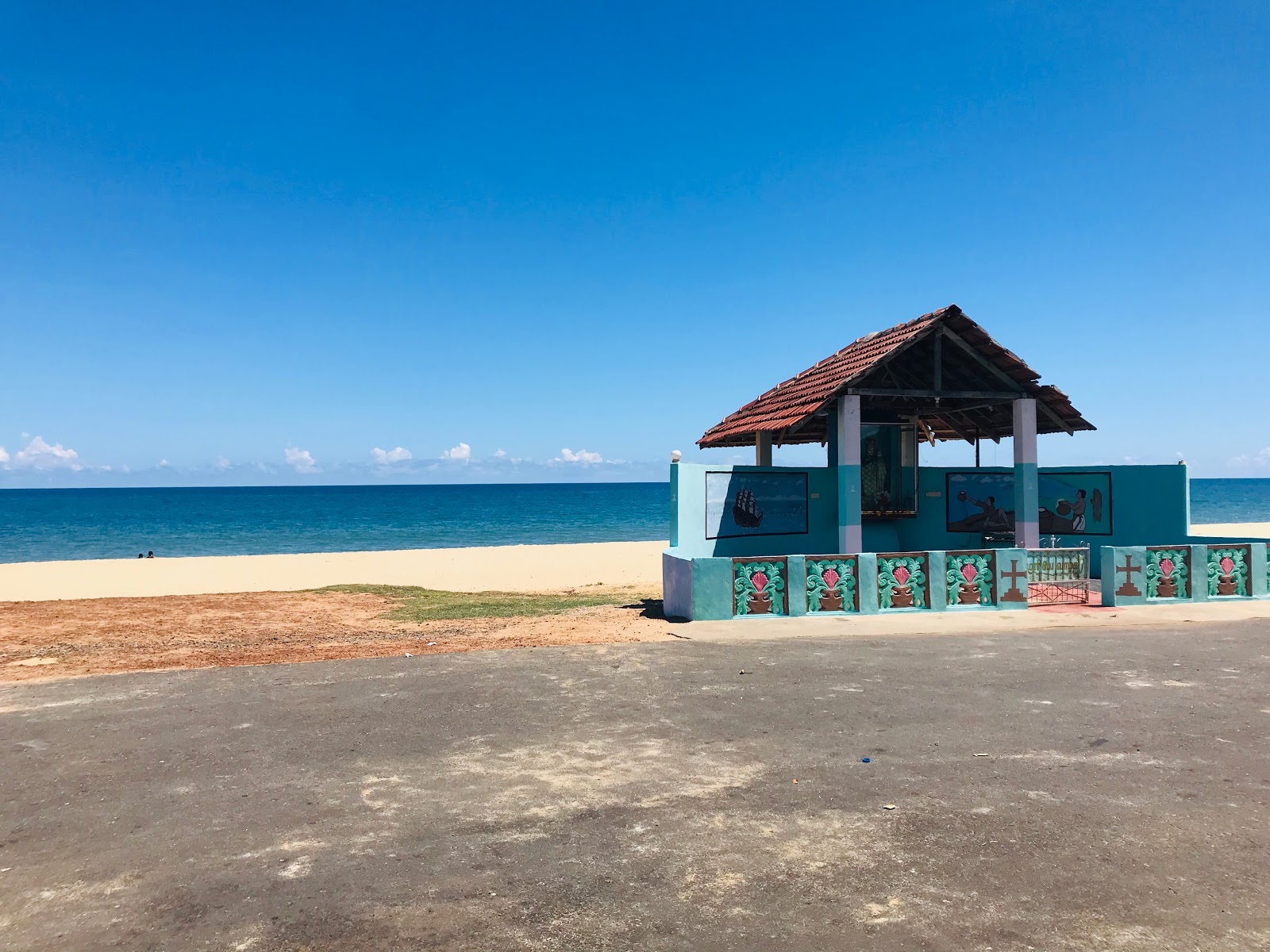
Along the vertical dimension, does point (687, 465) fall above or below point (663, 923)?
above

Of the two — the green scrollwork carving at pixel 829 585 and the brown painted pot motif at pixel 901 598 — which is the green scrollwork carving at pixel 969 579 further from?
the green scrollwork carving at pixel 829 585

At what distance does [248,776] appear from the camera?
6.60 meters

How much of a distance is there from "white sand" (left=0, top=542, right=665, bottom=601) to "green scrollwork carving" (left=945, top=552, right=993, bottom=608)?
9.89 meters

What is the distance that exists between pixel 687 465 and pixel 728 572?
2.74m

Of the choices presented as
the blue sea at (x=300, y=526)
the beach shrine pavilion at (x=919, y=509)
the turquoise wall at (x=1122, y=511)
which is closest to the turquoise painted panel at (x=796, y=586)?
the beach shrine pavilion at (x=919, y=509)

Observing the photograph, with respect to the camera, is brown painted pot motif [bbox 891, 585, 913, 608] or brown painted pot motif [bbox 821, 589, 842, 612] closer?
brown painted pot motif [bbox 821, 589, 842, 612]

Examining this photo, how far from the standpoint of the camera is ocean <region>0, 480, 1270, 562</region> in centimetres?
5744

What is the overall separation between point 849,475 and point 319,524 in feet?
253

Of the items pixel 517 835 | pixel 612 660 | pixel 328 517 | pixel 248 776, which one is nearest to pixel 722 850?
pixel 517 835

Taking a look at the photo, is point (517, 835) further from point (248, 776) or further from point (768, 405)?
point (768, 405)

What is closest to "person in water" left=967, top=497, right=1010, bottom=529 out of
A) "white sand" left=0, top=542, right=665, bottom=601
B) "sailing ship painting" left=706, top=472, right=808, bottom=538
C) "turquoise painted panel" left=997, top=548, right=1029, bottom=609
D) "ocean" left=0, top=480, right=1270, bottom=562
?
"turquoise painted panel" left=997, top=548, right=1029, bottom=609

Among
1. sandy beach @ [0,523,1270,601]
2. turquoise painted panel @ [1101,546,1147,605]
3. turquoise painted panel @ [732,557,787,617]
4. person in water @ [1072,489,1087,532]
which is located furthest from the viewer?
sandy beach @ [0,523,1270,601]

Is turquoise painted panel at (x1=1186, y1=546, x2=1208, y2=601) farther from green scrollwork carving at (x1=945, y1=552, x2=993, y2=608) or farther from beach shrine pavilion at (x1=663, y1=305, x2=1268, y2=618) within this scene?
green scrollwork carving at (x1=945, y1=552, x2=993, y2=608)

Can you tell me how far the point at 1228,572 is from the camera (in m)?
15.3
